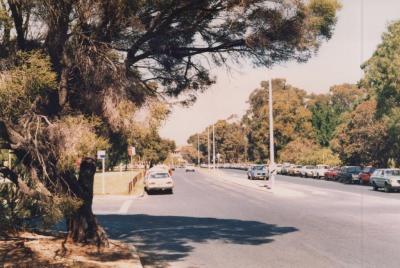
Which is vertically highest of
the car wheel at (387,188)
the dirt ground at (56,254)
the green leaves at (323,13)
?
the green leaves at (323,13)

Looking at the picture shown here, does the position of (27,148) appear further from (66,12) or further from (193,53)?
(193,53)

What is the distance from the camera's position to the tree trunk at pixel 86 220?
34.1 ft

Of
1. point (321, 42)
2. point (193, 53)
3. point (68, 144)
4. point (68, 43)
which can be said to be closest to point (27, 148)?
point (68, 144)

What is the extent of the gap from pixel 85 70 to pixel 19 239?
182 inches

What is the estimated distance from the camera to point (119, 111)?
8453 mm

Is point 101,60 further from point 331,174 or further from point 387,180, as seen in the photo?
point 331,174

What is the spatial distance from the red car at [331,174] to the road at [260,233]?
26121 mm

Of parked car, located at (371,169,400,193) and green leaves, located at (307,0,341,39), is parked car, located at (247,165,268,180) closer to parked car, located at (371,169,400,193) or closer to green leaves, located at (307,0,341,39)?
parked car, located at (371,169,400,193)

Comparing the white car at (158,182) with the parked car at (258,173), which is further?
the parked car at (258,173)

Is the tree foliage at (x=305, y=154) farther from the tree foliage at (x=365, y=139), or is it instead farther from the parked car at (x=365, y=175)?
the parked car at (x=365, y=175)

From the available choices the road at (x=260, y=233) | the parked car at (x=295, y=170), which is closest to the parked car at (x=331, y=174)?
the parked car at (x=295, y=170)

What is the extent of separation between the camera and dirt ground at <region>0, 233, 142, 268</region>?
895 cm

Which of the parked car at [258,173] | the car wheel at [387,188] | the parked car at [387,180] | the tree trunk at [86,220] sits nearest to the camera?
the tree trunk at [86,220]

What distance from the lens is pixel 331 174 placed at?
1971 inches
